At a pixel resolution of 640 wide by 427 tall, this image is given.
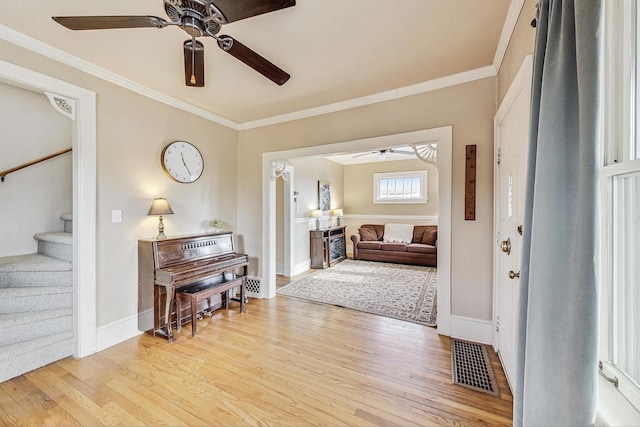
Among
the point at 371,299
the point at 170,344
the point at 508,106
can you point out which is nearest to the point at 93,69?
the point at 170,344

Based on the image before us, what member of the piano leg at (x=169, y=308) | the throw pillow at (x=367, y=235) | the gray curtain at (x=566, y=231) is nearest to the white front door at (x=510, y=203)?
the gray curtain at (x=566, y=231)

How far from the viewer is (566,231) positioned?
830mm

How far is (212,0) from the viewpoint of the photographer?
1.26 metres

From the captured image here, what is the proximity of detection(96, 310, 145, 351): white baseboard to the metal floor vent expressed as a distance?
9.42 feet

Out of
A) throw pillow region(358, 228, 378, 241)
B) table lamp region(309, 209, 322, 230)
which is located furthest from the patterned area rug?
table lamp region(309, 209, 322, 230)

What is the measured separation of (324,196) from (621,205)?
5537 millimetres

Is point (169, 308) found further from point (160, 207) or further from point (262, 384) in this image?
point (262, 384)

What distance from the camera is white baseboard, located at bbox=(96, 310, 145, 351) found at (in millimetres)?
2414

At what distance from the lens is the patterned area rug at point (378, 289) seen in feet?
10.7

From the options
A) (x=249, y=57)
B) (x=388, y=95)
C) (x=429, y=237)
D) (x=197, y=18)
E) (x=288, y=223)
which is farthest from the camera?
(x=429, y=237)

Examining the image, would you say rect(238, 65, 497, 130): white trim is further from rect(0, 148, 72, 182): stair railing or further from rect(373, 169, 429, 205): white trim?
rect(373, 169, 429, 205): white trim

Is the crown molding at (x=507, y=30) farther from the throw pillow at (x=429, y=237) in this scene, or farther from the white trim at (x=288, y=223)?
the throw pillow at (x=429, y=237)

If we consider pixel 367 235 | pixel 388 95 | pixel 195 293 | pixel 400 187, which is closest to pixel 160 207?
pixel 195 293

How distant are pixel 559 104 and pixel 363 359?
213 cm
